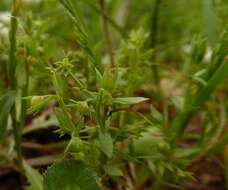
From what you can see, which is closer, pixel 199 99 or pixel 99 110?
pixel 99 110

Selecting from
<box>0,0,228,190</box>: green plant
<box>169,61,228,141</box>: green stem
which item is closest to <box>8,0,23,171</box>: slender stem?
<box>0,0,228,190</box>: green plant

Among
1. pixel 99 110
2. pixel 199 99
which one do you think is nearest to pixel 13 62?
pixel 99 110

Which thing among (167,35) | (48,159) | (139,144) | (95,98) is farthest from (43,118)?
(167,35)

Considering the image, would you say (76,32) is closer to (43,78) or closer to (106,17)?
(43,78)

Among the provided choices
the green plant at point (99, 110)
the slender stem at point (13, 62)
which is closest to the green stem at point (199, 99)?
the green plant at point (99, 110)

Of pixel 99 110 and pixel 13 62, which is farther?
pixel 13 62

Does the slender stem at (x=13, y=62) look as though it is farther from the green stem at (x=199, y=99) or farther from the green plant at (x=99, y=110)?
the green stem at (x=199, y=99)

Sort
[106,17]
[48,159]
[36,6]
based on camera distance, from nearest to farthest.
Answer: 1. [48,159]
2. [106,17]
3. [36,6]

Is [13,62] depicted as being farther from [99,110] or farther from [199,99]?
[199,99]

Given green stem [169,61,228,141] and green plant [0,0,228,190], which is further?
green stem [169,61,228,141]

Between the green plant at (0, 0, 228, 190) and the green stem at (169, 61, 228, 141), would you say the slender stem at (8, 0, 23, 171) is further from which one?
the green stem at (169, 61, 228, 141)

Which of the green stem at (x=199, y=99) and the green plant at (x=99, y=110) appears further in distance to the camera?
the green stem at (x=199, y=99)
